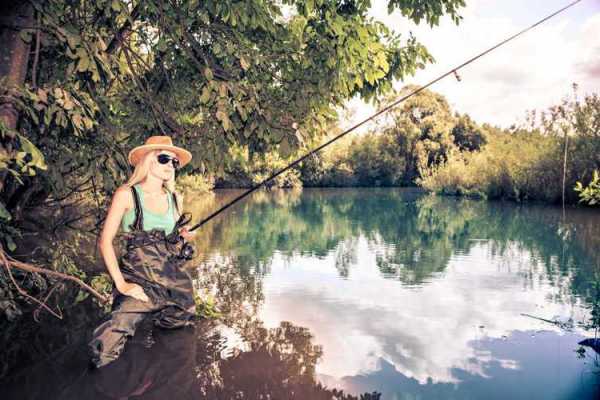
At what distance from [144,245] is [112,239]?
369 mm

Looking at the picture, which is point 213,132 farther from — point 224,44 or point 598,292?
point 598,292

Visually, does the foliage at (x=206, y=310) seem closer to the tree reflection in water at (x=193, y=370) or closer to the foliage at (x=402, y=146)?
the tree reflection in water at (x=193, y=370)

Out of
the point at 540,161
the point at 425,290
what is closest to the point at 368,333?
the point at 425,290

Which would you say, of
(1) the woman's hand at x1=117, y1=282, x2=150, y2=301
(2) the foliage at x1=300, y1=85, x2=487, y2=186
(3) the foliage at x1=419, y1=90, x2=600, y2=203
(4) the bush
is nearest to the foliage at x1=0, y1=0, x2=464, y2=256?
(1) the woman's hand at x1=117, y1=282, x2=150, y2=301

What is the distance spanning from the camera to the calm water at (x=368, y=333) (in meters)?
4.59

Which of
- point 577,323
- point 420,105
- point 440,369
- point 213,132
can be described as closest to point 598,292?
point 577,323

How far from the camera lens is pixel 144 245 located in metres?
4.84

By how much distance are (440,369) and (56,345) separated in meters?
4.02

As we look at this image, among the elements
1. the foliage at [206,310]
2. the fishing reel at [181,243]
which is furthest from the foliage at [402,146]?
the fishing reel at [181,243]

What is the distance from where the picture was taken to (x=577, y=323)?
7086 mm

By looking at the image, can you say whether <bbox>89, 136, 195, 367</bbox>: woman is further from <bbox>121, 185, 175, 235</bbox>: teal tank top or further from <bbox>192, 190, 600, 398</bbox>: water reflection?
<bbox>192, 190, 600, 398</bbox>: water reflection

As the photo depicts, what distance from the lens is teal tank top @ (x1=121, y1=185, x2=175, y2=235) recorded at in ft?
15.6

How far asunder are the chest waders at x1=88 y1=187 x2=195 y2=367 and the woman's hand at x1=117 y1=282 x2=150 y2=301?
73 millimetres

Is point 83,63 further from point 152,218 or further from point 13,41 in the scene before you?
point 152,218
